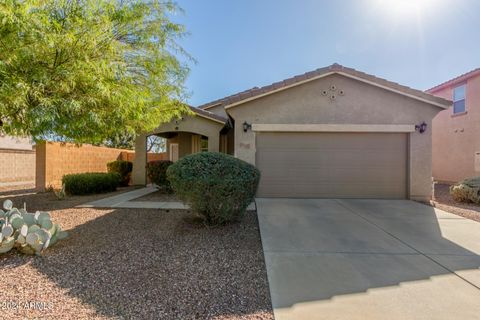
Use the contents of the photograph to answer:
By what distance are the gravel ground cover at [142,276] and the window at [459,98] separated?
1668 centimetres

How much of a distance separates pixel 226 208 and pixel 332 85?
22.1 feet

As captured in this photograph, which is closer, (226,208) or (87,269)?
(87,269)

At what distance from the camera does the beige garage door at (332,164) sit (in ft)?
32.0

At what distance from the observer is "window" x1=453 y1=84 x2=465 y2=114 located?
15.2 m

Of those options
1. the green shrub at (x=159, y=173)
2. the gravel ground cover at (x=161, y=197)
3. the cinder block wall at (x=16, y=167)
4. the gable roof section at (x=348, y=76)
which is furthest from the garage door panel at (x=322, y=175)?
the cinder block wall at (x=16, y=167)

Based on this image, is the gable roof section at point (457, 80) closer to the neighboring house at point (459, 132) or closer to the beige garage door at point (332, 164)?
the neighboring house at point (459, 132)

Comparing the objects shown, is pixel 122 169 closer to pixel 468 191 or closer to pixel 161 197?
pixel 161 197

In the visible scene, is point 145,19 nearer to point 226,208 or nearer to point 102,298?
point 226,208

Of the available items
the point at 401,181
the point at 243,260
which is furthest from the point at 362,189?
the point at 243,260

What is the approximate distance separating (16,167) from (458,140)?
28222mm

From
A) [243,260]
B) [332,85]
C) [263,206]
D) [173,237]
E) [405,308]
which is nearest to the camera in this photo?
[405,308]

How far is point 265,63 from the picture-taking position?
15602 millimetres

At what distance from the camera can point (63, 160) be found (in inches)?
515

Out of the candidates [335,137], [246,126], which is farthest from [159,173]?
[335,137]
